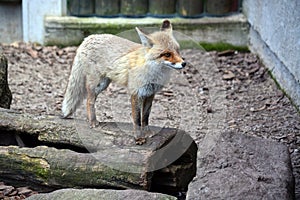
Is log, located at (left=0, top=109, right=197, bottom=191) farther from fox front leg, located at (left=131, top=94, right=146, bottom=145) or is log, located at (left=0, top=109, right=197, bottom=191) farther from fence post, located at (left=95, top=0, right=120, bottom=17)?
fence post, located at (left=95, top=0, right=120, bottom=17)

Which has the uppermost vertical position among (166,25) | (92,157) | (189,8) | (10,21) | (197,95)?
(166,25)

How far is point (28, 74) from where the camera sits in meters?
5.52

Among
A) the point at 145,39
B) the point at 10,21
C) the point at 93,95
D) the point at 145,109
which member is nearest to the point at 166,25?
the point at 145,39

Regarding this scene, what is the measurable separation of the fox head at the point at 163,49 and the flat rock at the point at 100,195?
1.98 ft

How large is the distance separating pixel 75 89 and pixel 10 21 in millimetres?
3071

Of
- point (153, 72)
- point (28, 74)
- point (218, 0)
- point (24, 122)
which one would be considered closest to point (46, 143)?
point (24, 122)

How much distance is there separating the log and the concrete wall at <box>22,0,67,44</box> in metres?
2.69

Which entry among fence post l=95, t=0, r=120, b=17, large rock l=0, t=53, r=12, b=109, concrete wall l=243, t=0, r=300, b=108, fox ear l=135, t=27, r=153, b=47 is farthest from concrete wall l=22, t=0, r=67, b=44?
fox ear l=135, t=27, r=153, b=47

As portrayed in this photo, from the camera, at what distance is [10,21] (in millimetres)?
6316

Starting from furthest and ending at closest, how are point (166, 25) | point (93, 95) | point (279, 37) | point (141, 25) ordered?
point (141, 25)
point (279, 37)
point (93, 95)
point (166, 25)

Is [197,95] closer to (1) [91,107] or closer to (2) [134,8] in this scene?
(2) [134,8]

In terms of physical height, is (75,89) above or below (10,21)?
above

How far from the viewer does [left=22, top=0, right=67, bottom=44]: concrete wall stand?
239 inches

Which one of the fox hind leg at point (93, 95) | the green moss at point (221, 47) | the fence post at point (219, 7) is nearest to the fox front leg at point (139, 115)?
the fox hind leg at point (93, 95)
